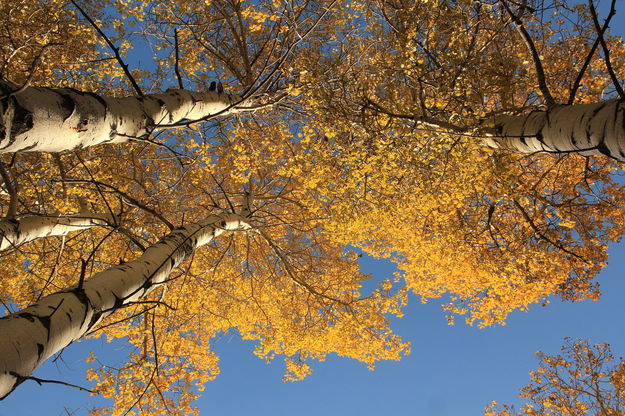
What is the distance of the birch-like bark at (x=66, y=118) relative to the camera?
1539 millimetres

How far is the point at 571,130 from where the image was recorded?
2432 mm

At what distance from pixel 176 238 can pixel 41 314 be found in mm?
1699

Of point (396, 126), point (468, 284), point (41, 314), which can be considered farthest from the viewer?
point (468, 284)

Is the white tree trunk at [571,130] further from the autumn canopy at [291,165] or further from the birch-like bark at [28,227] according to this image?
the birch-like bark at [28,227]

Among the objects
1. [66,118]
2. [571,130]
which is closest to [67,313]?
[66,118]

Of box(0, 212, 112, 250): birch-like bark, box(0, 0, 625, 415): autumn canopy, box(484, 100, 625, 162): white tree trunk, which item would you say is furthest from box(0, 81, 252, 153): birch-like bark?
box(484, 100, 625, 162): white tree trunk

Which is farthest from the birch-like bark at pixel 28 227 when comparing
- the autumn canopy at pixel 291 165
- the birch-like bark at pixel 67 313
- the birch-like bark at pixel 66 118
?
the birch-like bark at pixel 66 118

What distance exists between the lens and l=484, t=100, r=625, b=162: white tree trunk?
213 centimetres

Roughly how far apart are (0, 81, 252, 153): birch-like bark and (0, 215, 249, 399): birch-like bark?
860mm

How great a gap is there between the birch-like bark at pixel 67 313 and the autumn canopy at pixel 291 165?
1 centimetres

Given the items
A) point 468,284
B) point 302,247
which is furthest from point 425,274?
point 302,247

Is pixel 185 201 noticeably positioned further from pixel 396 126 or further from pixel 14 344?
pixel 14 344

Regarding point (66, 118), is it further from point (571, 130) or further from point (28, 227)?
point (571, 130)

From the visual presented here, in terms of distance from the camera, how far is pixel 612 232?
21.8 ft
